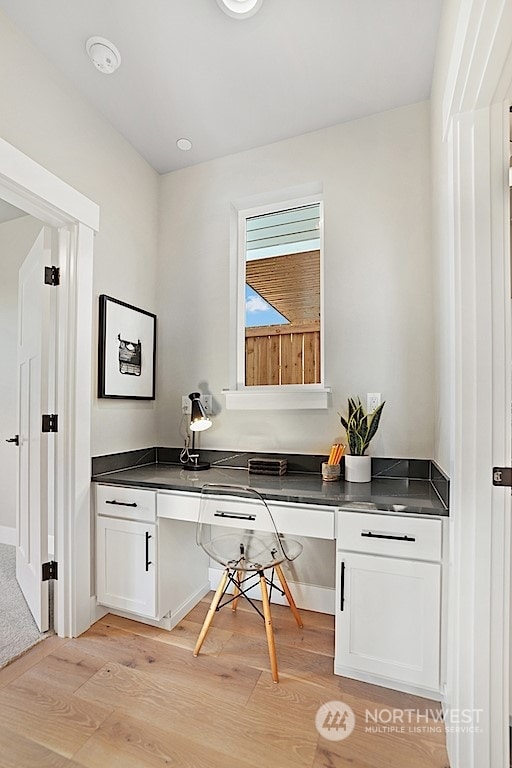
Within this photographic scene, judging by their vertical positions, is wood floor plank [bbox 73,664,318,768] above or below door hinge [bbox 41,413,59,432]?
below

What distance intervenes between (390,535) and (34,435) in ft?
6.10

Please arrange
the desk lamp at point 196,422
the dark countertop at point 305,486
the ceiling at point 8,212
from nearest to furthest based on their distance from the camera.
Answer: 1. the dark countertop at point 305,486
2. the desk lamp at point 196,422
3. the ceiling at point 8,212

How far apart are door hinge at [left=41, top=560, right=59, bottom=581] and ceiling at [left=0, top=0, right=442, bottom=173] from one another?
97.7 inches

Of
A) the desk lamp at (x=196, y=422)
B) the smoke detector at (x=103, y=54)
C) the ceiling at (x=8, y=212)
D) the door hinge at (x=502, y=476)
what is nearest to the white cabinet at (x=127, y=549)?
the desk lamp at (x=196, y=422)

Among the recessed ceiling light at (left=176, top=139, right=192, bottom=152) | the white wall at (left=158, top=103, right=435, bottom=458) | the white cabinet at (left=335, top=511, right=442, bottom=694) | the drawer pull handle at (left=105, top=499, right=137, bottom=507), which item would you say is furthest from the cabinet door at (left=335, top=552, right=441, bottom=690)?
the recessed ceiling light at (left=176, top=139, right=192, bottom=152)

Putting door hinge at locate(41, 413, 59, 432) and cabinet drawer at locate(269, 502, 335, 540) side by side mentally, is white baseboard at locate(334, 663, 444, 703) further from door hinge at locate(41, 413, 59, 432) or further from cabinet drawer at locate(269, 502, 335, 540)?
door hinge at locate(41, 413, 59, 432)

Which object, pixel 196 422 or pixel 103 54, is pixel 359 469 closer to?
Result: pixel 196 422

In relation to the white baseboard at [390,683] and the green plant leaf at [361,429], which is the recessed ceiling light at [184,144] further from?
the white baseboard at [390,683]

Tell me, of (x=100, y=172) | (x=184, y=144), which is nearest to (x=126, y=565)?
(x=100, y=172)

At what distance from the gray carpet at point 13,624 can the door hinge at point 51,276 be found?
1.77m

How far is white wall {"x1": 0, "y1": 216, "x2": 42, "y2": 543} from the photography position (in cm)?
325

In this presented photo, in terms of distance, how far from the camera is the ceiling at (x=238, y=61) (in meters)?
1.69

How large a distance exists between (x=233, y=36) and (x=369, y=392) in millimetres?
1832

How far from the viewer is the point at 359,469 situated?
6.75 ft
